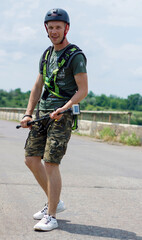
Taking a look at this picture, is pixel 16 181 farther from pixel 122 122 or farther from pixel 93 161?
Answer: pixel 122 122

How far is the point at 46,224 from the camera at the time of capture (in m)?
4.10

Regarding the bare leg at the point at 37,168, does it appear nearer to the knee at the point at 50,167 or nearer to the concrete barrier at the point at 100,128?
the knee at the point at 50,167

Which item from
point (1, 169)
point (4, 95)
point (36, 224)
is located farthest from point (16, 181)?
point (4, 95)

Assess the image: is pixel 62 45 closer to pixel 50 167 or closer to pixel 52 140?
pixel 52 140

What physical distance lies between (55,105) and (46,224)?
1.15 m

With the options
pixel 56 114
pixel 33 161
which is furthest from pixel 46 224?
pixel 56 114

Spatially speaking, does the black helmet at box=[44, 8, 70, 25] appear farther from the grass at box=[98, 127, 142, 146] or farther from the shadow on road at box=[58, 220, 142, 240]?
the grass at box=[98, 127, 142, 146]

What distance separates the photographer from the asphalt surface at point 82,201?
4.06 meters

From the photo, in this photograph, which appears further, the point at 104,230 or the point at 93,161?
the point at 93,161

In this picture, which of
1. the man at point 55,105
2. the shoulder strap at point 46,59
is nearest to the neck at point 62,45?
the man at point 55,105

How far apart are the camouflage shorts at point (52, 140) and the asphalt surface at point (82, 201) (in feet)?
2.28

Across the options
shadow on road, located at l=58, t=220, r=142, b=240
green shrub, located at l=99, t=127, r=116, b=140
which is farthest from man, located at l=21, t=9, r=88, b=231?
green shrub, located at l=99, t=127, r=116, b=140

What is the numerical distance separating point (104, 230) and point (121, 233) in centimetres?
18

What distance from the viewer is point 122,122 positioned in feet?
52.2
